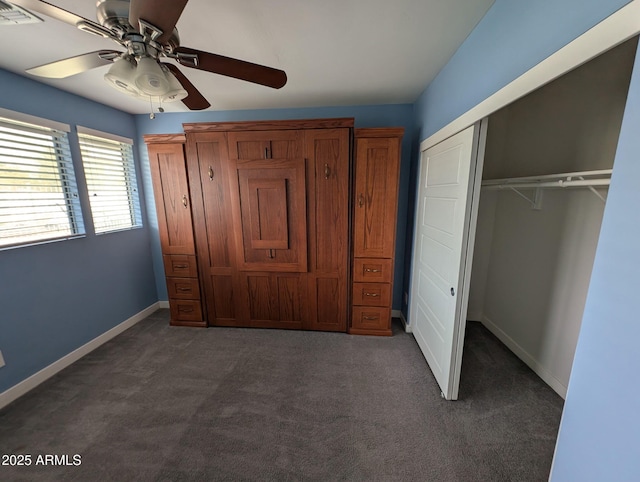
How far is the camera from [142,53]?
1.03 metres

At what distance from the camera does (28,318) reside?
1.87 metres

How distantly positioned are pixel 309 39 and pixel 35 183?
95.3 inches

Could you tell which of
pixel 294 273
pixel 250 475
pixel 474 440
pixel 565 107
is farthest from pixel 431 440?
pixel 565 107

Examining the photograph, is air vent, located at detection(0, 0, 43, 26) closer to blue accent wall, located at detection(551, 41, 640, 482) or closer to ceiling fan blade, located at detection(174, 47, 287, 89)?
→ ceiling fan blade, located at detection(174, 47, 287, 89)

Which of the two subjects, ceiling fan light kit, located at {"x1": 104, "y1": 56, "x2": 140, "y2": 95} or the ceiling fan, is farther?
ceiling fan light kit, located at {"x1": 104, "y1": 56, "x2": 140, "y2": 95}

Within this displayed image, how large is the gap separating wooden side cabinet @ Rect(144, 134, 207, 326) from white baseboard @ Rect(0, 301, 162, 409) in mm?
501

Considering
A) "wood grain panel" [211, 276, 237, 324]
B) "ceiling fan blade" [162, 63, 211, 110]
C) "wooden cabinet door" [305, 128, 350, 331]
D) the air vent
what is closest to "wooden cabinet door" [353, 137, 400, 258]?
"wooden cabinet door" [305, 128, 350, 331]

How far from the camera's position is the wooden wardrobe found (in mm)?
2301

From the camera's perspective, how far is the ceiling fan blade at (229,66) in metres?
1.10

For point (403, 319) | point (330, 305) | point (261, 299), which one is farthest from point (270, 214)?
point (403, 319)

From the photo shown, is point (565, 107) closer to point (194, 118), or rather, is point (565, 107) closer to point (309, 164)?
point (309, 164)

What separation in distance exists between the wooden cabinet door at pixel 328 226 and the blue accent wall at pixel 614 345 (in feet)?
5.89

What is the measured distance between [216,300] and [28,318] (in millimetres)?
1401

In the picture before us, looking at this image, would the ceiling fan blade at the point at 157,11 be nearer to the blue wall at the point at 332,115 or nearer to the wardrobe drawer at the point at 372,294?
the blue wall at the point at 332,115
